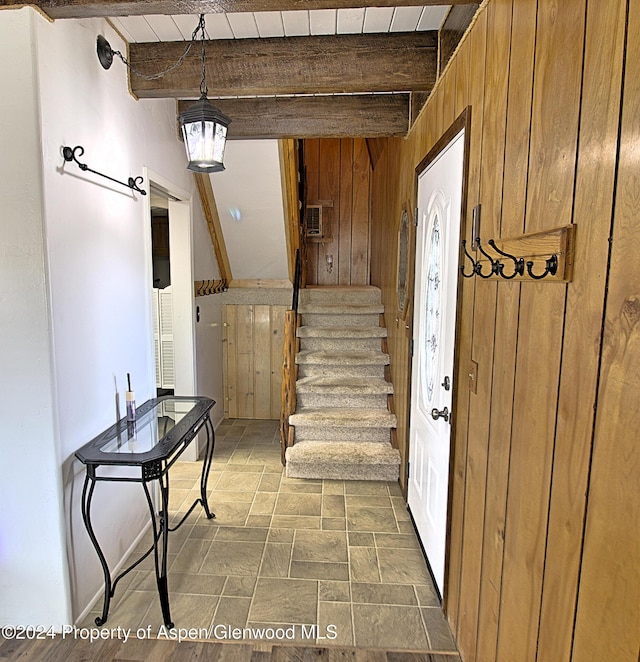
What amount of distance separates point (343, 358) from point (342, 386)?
0.99 feet

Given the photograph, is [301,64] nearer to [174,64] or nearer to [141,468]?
[174,64]

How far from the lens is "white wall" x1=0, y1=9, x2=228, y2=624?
1.73 m

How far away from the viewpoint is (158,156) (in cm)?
290

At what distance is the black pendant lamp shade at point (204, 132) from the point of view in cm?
207

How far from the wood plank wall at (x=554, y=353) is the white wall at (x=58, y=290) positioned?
171cm

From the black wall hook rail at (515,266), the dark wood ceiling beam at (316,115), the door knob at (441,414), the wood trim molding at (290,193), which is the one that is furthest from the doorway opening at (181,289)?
the black wall hook rail at (515,266)

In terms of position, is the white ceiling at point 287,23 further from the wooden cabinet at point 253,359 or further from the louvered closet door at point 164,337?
the wooden cabinet at point 253,359

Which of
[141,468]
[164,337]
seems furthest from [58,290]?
[164,337]

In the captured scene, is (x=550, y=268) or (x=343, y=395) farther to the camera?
(x=343, y=395)

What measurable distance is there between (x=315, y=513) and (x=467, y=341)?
182cm

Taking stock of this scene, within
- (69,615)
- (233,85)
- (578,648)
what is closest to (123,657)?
(69,615)

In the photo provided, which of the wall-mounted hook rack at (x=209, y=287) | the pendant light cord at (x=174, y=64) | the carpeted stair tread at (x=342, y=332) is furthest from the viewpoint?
the carpeted stair tread at (x=342, y=332)

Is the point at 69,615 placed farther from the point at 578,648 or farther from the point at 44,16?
the point at 44,16

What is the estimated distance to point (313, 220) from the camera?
602 cm
